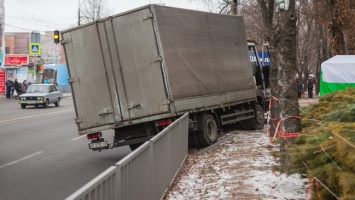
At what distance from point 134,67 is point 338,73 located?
15114 millimetres

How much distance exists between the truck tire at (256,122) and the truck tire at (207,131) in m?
3.34

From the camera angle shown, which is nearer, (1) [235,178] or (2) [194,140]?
(1) [235,178]

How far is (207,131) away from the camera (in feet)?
37.0

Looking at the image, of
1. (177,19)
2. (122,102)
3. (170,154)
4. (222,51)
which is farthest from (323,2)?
(170,154)

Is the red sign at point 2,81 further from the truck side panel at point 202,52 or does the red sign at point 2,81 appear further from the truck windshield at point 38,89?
the truck side panel at point 202,52

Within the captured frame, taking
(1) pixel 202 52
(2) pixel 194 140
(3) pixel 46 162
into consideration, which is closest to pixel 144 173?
(3) pixel 46 162

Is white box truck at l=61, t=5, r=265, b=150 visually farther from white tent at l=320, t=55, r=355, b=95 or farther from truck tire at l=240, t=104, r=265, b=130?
white tent at l=320, t=55, r=355, b=95

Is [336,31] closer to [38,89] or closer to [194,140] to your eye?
[194,140]

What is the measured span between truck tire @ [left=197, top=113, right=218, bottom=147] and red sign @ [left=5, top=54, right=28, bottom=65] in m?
40.6

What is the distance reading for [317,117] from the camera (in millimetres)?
8336

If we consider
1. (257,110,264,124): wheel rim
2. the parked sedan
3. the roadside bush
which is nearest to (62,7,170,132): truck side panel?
the roadside bush

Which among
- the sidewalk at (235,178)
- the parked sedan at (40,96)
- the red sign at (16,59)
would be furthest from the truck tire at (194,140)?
the red sign at (16,59)

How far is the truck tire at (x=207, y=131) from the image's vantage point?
1104cm

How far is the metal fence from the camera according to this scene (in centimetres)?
330
